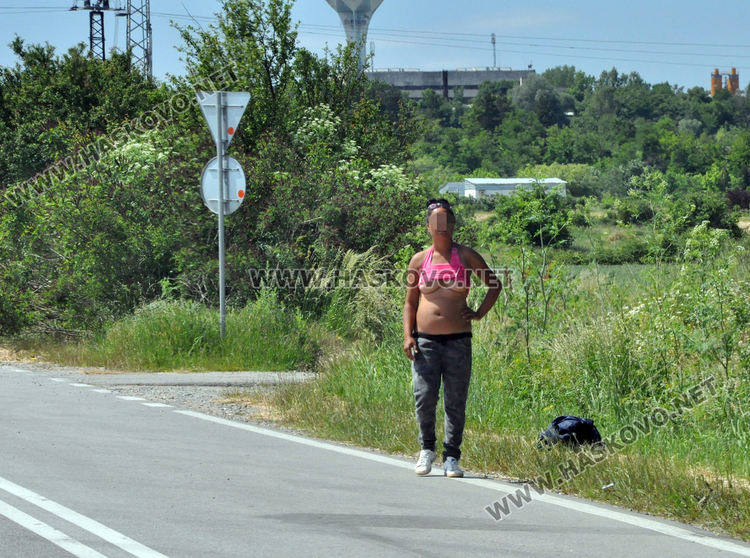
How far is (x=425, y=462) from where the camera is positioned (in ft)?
26.9

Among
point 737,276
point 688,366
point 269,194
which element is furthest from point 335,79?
point 688,366

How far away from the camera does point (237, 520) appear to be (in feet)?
22.1

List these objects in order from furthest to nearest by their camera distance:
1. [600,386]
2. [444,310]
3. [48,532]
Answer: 1. [600,386]
2. [444,310]
3. [48,532]

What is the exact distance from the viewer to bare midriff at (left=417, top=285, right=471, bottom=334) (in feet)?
26.5

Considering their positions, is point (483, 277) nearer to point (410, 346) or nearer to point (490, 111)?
point (410, 346)

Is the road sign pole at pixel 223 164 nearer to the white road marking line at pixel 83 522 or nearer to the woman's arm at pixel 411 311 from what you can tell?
the woman's arm at pixel 411 311

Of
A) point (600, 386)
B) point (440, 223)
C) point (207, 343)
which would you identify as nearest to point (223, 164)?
point (207, 343)

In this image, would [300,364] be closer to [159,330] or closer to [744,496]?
[159,330]

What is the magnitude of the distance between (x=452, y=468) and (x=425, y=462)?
21 centimetres

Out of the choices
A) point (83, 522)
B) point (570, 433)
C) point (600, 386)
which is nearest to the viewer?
point (83, 522)

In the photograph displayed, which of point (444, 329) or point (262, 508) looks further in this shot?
point (444, 329)

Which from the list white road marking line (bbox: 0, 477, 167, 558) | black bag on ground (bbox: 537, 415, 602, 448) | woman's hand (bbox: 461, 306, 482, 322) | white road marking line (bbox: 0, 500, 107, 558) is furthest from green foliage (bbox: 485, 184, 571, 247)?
white road marking line (bbox: 0, 500, 107, 558)

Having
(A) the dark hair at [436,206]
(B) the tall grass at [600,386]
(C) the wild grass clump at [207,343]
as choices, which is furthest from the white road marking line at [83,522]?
(C) the wild grass clump at [207,343]

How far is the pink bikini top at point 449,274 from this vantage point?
808cm
